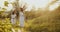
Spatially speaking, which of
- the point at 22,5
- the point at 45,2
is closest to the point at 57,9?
the point at 45,2

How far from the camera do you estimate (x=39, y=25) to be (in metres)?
1.19

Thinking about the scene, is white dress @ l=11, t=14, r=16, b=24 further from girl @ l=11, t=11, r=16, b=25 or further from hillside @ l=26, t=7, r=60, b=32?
hillside @ l=26, t=7, r=60, b=32

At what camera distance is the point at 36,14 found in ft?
3.97

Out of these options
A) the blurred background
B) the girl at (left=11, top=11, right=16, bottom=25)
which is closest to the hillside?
the blurred background

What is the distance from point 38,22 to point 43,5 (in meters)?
0.16

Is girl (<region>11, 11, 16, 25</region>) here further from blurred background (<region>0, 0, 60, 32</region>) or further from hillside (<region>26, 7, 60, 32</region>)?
hillside (<region>26, 7, 60, 32</region>)

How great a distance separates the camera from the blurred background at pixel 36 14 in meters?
1.18

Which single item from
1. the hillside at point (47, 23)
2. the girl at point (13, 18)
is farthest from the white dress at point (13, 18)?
the hillside at point (47, 23)

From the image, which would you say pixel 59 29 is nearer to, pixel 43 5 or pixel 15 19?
pixel 43 5

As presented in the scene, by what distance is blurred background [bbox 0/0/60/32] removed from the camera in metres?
1.18

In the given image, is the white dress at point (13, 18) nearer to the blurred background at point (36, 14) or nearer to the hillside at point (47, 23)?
the blurred background at point (36, 14)

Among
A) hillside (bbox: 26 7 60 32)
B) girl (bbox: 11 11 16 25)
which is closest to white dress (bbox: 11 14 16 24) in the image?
girl (bbox: 11 11 16 25)

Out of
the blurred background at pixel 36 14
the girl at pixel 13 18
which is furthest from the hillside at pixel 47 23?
the girl at pixel 13 18

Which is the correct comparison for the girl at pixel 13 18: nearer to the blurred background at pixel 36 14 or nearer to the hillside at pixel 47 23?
the blurred background at pixel 36 14
